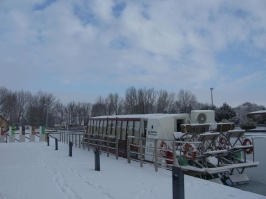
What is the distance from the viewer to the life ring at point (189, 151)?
8996 mm

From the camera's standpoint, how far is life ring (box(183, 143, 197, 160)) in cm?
900

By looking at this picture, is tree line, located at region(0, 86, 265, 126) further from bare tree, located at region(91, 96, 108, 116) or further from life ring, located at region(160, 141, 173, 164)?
life ring, located at region(160, 141, 173, 164)

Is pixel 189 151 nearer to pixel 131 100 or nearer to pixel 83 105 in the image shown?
pixel 131 100

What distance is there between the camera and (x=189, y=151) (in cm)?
915

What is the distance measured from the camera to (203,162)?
10.3 metres

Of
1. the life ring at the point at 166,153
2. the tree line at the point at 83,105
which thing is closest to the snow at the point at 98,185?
the life ring at the point at 166,153

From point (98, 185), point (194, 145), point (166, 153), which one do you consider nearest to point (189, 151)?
point (194, 145)

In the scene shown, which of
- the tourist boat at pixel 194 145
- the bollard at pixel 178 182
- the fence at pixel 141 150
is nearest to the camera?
the bollard at pixel 178 182

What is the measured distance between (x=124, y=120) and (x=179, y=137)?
424 centimetres

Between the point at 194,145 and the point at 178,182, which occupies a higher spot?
the point at 194,145

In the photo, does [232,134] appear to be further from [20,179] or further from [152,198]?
[20,179]

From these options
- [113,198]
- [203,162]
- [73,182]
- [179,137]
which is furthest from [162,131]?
[113,198]

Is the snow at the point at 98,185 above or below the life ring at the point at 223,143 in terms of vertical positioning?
below

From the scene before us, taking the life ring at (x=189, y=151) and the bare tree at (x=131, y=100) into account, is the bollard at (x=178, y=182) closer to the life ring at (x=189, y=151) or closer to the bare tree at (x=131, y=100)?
the life ring at (x=189, y=151)
